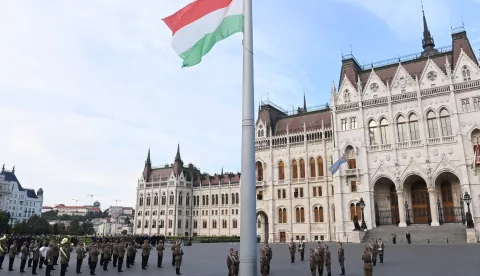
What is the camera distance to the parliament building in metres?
41.5

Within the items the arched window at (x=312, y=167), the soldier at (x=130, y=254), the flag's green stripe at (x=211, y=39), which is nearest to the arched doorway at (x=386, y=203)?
the arched window at (x=312, y=167)

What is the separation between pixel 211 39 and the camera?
791 centimetres

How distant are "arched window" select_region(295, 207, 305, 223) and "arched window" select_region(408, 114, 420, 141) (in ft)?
64.6

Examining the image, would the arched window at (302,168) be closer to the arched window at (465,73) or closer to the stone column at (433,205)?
the stone column at (433,205)

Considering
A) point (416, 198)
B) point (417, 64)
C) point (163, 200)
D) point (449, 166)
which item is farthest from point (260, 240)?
point (163, 200)

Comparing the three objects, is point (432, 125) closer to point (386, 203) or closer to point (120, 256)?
point (386, 203)

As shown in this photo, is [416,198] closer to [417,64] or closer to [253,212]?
[417,64]

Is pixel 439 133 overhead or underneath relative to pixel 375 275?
overhead

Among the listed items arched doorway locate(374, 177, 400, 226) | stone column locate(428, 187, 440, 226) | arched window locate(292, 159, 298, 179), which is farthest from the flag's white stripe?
arched window locate(292, 159, 298, 179)

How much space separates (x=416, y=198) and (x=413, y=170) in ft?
12.7

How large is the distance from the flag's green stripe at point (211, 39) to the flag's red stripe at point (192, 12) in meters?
0.37

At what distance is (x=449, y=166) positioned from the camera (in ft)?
134

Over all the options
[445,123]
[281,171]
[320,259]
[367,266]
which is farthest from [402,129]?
[367,266]

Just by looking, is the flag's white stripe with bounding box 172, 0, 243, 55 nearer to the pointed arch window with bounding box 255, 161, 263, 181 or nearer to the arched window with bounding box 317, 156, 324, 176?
the arched window with bounding box 317, 156, 324, 176
